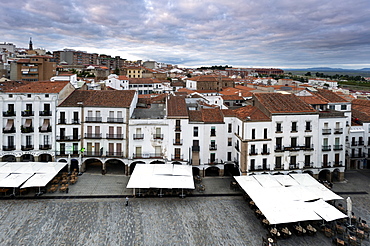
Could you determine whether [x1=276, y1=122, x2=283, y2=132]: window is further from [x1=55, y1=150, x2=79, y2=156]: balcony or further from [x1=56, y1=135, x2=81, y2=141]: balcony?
[x1=55, y1=150, x2=79, y2=156]: balcony

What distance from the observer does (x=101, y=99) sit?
39562 mm

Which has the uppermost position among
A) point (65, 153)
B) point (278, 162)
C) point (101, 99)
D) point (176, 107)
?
point (101, 99)

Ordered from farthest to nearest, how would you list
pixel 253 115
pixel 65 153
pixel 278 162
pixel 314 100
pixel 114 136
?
pixel 314 100 → pixel 65 153 → pixel 114 136 → pixel 278 162 → pixel 253 115

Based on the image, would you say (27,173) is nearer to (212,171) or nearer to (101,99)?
(101,99)

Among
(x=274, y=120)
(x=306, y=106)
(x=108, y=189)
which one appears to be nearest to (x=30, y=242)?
(x=108, y=189)

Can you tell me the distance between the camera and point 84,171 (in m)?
39.0

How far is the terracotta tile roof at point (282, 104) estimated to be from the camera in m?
36.4

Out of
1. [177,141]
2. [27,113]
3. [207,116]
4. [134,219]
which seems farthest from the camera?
[207,116]

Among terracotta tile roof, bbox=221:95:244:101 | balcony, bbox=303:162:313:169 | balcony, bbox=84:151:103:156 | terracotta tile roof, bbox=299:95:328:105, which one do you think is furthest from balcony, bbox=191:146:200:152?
terracotta tile roof, bbox=221:95:244:101

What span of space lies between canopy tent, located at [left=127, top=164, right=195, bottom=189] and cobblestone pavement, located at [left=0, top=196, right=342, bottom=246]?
189 cm

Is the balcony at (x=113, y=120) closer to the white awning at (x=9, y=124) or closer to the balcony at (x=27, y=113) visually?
the balcony at (x=27, y=113)

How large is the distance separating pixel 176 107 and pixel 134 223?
18.4m

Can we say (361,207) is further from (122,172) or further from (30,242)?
(30,242)

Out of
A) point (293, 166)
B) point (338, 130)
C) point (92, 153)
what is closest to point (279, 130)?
point (293, 166)
